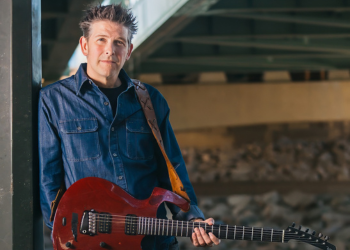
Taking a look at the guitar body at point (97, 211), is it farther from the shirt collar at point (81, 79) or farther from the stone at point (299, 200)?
the stone at point (299, 200)

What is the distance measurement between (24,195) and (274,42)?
1182 cm

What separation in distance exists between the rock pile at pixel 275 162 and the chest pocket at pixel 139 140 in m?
12.0

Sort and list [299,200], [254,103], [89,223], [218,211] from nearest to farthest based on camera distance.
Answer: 1. [89,223]
2. [218,211]
3. [299,200]
4. [254,103]

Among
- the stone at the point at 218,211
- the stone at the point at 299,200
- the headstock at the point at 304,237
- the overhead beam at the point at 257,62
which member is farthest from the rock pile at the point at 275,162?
the headstock at the point at 304,237

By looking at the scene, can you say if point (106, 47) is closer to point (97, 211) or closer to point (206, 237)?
point (97, 211)

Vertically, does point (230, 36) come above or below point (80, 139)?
above

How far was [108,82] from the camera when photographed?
2.56 meters

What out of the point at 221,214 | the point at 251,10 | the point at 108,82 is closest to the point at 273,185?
the point at 221,214

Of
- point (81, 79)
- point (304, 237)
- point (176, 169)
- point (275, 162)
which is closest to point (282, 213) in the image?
point (275, 162)

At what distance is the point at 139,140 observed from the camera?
2520 mm

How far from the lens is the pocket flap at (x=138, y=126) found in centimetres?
251

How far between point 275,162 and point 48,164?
1436 centimetres

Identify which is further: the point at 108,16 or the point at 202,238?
the point at 108,16

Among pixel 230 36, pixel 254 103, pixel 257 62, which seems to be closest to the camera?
pixel 230 36
